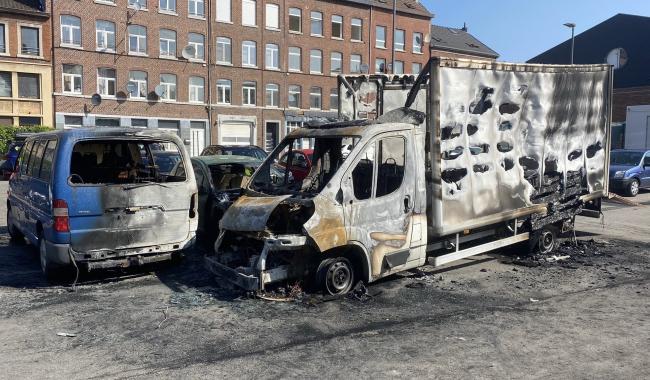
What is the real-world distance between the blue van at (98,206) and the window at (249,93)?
37727 mm

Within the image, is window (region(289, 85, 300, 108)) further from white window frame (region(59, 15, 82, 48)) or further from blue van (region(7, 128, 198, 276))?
blue van (region(7, 128, 198, 276))

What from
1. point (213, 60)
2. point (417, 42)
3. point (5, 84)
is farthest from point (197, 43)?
point (417, 42)

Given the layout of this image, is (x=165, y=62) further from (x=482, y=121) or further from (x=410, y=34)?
(x=482, y=121)

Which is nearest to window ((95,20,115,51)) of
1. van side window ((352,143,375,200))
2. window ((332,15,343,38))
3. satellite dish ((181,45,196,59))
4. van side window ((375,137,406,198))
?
satellite dish ((181,45,196,59))

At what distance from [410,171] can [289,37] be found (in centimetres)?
4234

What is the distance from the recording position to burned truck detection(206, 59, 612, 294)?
6684mm

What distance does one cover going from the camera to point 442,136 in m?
7.46

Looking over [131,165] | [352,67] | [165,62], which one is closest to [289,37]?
[352,67]

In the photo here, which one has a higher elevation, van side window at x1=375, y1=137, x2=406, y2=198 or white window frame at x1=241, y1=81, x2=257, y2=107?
white window frame at x1=241, y1=81, x2=257, y2=107

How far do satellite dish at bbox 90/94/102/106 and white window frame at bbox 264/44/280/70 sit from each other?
45.5 ft

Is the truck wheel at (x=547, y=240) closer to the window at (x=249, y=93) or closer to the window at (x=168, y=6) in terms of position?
the window at (x=168, y=6)

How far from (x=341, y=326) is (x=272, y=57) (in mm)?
43091

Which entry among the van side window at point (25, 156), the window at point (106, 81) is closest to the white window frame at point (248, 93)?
the window at point (106, 81)

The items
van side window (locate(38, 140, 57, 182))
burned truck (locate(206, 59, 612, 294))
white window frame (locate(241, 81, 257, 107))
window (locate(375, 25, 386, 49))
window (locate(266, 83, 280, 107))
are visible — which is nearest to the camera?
burned truck (locate(206, 59, 612, 294))
